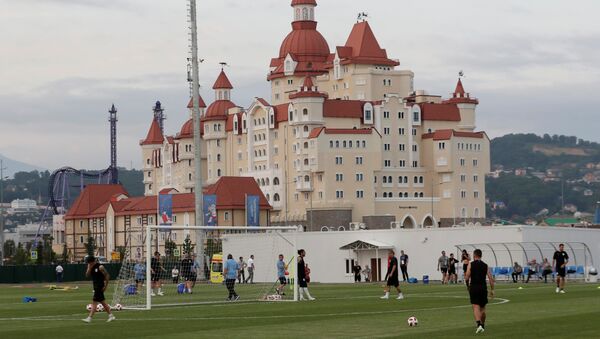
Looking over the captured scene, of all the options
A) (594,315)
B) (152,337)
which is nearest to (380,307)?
(594,315)

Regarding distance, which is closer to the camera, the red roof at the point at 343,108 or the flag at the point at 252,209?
the flag at the point at 252,209

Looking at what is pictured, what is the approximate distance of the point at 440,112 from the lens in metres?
197

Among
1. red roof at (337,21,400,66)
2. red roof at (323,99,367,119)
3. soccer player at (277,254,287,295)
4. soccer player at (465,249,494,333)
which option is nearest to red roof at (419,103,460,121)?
red roof at (337,21,400,66)

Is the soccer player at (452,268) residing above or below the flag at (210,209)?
below

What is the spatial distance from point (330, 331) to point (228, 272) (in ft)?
61.2

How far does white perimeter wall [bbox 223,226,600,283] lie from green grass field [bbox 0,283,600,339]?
1368 inches

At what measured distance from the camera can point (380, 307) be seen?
134ft

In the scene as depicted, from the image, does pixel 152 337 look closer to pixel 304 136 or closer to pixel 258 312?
pixel 258 312

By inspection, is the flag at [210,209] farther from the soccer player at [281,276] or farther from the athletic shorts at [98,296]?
the athletic shorts at [98,296]

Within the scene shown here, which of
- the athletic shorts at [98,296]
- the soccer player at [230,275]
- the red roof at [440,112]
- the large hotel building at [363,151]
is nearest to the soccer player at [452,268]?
the soccer player at [230,275]

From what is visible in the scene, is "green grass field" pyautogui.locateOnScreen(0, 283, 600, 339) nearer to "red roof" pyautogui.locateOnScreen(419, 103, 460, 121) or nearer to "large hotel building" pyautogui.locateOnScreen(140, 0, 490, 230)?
"large hotel building" pyautogui.locateOnScreen(140, 0, 490, 230)

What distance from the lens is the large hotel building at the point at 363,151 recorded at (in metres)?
181

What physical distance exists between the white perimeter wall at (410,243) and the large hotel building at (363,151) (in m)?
67.5

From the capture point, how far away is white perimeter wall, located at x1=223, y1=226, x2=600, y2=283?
Answer: 9181 centimetres
